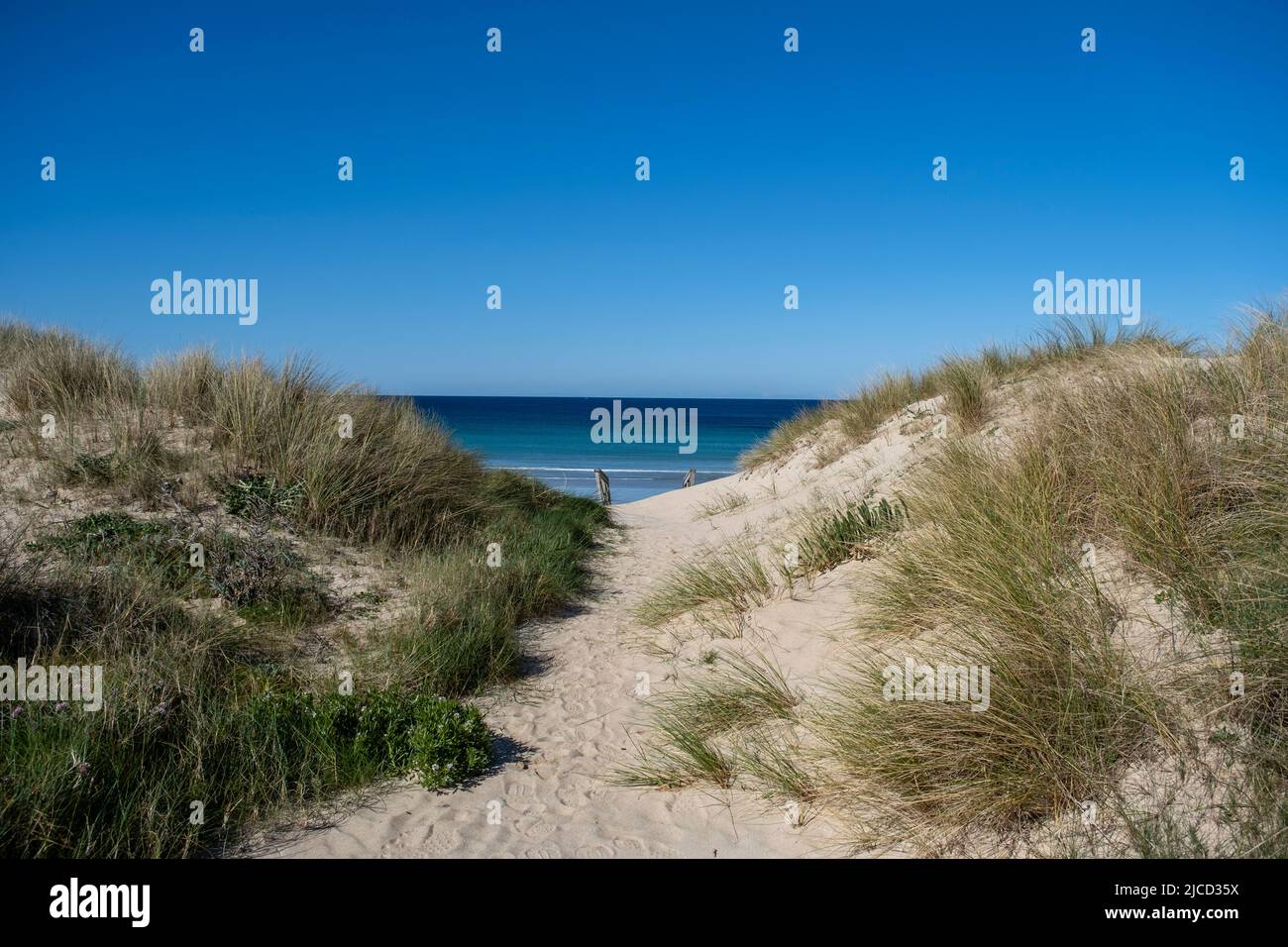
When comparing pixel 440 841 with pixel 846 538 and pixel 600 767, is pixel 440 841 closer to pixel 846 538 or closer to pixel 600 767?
pixel 600 767

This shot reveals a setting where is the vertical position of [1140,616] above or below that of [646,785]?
above

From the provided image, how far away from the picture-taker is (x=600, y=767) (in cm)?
474

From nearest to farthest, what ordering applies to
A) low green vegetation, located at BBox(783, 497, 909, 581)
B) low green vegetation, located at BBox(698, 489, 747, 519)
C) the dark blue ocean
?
low green vegetation, located at BBox(783, 497, 909, 581)
low green vegetation, located at BBox(698, 489, 747, 519)
the dark blue ocean

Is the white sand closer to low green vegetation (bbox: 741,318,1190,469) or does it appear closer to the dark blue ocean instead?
low green vegetation (bbox: 741,318,1190,469)

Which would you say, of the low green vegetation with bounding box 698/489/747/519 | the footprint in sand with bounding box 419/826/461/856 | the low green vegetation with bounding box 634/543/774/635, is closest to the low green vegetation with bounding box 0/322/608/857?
the footprint in sand with bounding box 419/826/461/856

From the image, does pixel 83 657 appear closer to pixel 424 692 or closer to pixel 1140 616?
pixel 424 692

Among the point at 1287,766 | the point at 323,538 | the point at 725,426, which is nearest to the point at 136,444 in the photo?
the point at 323,538

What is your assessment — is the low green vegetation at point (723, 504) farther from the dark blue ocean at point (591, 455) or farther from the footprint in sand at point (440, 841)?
the footprint in sand at point (440, 841)

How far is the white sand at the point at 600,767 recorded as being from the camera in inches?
145

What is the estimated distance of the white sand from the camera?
12.1 feet

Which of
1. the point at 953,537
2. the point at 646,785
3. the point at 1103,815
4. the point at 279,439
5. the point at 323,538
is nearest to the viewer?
the point at 1103,815

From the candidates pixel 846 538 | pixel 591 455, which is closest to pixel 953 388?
pixel 846 538
